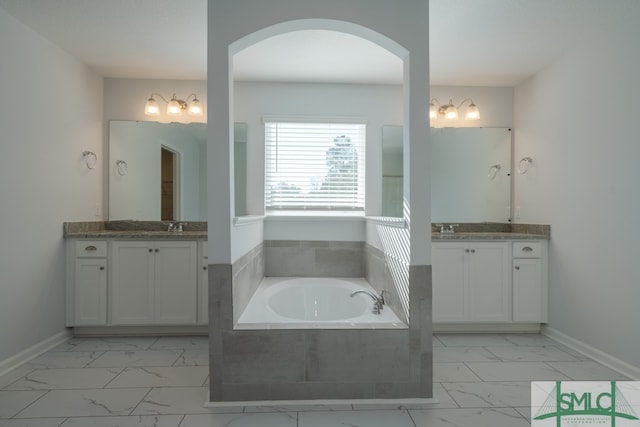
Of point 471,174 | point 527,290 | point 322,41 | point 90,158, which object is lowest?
point 527,290

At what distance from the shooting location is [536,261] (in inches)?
138

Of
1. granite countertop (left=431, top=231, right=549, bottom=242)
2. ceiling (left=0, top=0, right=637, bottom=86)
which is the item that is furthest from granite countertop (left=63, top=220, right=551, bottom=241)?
ceiling (left=0, top=0, right=637, bottom=86)

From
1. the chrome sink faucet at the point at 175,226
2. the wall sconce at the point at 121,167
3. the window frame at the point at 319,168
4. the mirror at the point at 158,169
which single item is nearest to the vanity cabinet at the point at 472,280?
the window frame at the point at 319,168

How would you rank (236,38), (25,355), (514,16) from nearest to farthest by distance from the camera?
(236,38) < (514,16) < (25,355)

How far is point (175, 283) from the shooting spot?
11.2 ft

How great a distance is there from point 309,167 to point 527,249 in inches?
85.6

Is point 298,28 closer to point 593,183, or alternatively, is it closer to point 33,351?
point 593,183

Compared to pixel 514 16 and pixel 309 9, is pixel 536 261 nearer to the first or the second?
pixel 514 16

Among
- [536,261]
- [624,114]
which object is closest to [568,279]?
[536,261]

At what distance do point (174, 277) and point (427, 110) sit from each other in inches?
99.7

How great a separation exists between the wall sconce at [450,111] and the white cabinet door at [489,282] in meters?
1.32

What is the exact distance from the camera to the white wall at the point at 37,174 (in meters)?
2.68

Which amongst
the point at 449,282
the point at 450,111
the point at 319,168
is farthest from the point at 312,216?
the point at 450,111

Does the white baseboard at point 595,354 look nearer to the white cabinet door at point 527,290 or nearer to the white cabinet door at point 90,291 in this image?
the white cabinet door at point 527,290
